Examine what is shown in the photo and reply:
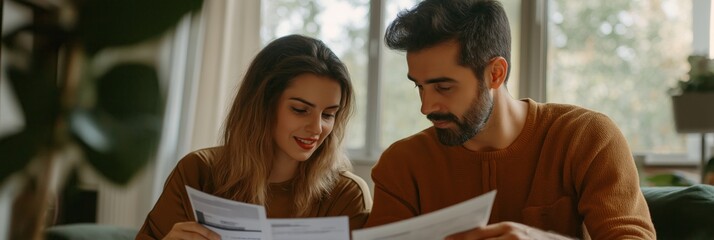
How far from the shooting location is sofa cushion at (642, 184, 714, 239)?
1.46 metres

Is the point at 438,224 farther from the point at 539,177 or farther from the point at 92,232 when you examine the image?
the point at 92,232

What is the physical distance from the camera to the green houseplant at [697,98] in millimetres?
2400

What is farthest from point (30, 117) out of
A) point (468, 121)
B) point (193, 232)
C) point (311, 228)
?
point (468, 121)

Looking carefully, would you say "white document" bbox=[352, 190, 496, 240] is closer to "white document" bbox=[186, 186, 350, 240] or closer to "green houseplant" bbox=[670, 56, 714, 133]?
"white document" bbox=[186, 186, 350, 240]

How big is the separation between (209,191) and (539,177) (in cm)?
78

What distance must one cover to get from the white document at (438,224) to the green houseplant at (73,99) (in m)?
→ 0.61

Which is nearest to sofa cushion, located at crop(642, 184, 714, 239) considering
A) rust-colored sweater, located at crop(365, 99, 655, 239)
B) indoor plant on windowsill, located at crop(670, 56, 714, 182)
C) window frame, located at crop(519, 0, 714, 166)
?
rust-colored sweater, located at crop(365, 99, 655, 239)

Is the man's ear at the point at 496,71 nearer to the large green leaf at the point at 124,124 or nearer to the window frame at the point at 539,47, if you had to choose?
the large green leaf at the point at 124,124

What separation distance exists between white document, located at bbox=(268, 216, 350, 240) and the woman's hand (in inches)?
5.4

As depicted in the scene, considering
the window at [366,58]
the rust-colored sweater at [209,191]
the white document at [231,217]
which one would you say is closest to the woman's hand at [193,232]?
the white document at [231,217]

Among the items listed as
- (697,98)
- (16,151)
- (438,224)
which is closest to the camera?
(16,151)

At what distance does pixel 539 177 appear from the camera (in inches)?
Answer: 59.9

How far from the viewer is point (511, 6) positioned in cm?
363

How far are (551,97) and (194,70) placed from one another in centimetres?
171
